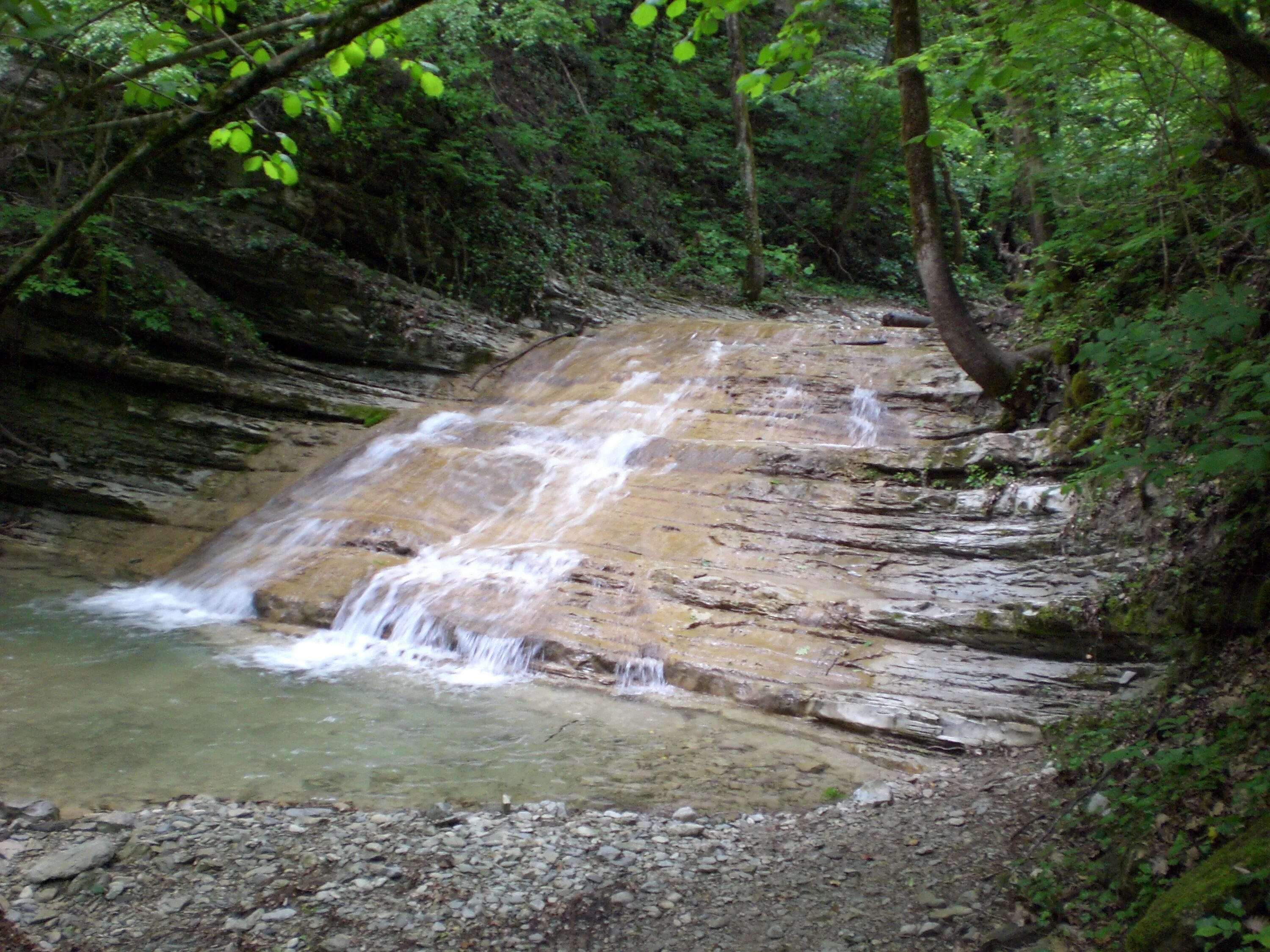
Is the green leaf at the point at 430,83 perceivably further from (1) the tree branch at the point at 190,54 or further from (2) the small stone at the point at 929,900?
(2) the small stone at the point at 929,900

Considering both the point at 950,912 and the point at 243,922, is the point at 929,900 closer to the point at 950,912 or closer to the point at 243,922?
the point at 950,912

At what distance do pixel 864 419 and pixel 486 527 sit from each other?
4855 millimetres

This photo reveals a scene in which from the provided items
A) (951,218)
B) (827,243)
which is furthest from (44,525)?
(951,218)

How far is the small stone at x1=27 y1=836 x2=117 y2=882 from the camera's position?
11.7ft

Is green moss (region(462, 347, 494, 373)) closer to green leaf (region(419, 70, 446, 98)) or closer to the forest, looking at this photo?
the forest

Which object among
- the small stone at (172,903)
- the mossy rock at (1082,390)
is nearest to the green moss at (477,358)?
the mossy rock at (1082,390)

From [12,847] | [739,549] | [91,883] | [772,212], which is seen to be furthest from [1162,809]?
[772,212]

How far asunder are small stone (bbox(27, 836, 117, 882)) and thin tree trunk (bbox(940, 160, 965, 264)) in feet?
63.4

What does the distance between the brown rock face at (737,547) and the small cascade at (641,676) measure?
0.02 metres

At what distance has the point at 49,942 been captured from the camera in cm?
313

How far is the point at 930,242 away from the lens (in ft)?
28.4

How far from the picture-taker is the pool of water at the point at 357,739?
5020 mm

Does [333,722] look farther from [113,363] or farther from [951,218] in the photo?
[951,218]

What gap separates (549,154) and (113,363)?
1151 cm
